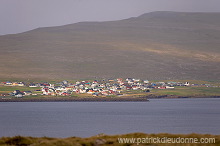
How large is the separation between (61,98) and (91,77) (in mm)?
47168

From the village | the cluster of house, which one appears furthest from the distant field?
the cluster of house

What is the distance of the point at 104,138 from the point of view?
23375mm

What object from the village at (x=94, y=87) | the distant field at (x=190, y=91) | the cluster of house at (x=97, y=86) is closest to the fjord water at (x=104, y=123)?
the village at (x=94, y=87)

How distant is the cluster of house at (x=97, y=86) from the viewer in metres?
135

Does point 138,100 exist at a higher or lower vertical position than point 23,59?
lower

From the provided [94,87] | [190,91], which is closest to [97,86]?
[94,87]

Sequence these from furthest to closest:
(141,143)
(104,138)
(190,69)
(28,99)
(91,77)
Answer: (190,69) < (91,77) < (28,99) < (104,138) < (141,143)

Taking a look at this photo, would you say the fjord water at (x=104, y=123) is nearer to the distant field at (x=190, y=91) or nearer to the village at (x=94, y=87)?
the village at (x=94, y=87)

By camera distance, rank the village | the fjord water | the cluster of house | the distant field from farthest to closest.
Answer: the distant field → the cluster of house → the village → the fjord water

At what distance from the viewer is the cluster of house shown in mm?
135000

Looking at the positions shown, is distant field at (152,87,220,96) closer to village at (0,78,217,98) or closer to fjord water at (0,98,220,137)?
village at (0,78,217,98)

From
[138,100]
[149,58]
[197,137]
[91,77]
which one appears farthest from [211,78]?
[197,137]

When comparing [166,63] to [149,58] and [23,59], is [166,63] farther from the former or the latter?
[23,59]

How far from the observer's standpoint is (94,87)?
151m
